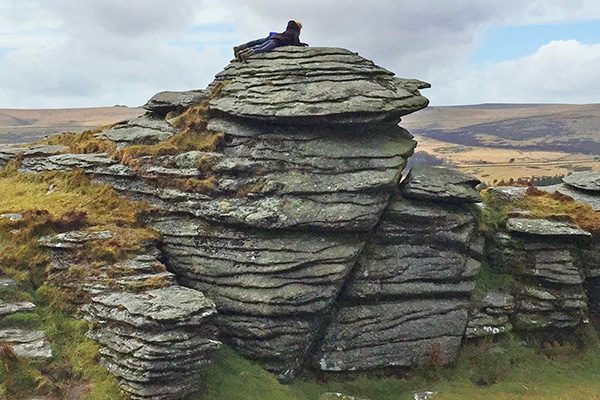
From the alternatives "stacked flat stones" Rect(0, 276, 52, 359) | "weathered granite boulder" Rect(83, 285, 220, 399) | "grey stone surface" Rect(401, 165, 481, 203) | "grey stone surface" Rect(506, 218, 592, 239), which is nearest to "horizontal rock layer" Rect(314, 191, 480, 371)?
A: "grey stone surface" Rect(401, 165, 481, 203)

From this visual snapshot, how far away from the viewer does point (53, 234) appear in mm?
21078

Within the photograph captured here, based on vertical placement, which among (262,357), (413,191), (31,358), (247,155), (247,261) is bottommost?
(262,357)

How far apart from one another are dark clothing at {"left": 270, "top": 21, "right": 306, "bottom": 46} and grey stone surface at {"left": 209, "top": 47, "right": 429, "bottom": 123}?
112cm

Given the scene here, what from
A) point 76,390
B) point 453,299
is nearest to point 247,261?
point 76,390

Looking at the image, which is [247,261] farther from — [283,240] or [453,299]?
[453,299]

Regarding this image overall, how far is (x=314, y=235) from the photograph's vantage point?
2162 centimetres

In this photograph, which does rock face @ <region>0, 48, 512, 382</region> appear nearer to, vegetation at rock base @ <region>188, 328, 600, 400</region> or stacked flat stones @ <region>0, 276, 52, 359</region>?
vegetation at rock base @ <region>188, 328, 600, 400</region>

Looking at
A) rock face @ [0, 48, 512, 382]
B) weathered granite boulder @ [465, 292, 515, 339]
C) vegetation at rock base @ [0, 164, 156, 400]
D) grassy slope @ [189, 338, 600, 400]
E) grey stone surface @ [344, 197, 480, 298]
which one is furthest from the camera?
weathered granite boulder @ [465, 292, 515, 339]

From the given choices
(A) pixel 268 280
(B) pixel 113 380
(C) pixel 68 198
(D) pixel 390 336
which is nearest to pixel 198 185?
(A) pixel 268 280

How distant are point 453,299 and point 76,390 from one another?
51.1 ft

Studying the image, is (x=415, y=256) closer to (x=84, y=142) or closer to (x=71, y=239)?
(x=71, y=239)

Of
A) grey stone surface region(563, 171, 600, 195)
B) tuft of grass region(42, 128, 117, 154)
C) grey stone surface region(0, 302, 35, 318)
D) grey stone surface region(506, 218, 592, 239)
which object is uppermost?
tuft of grass region(42, 128, 117, 154)

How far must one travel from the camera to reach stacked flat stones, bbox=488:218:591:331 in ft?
83.9

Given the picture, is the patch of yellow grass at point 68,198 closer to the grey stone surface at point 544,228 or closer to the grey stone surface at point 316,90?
the grey stone surface at point 316,90
